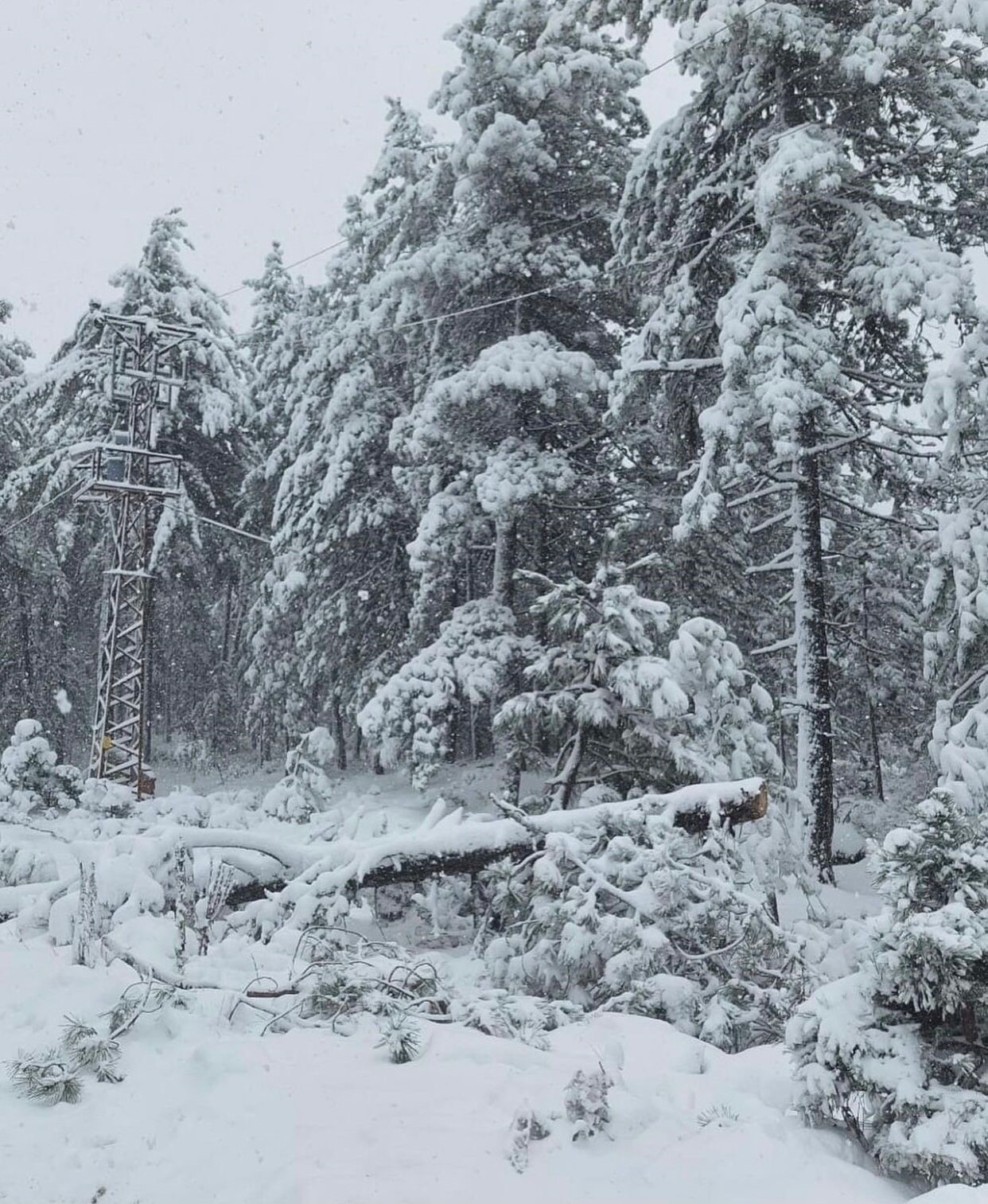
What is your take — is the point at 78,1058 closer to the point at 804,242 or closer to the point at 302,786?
the point at 302,786

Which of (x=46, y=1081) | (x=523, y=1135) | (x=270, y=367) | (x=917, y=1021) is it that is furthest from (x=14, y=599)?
(x=917, y=1021)

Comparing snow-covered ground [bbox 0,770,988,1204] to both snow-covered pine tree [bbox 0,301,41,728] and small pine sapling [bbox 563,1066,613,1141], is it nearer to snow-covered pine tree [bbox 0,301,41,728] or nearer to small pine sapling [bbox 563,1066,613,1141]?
small pine sapling [bbox 563,1066,613,1141]

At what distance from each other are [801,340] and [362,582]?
34.4ft

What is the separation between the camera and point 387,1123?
3.45 m

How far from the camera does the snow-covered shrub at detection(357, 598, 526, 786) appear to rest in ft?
41.0

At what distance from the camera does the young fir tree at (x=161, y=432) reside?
66.5 feet

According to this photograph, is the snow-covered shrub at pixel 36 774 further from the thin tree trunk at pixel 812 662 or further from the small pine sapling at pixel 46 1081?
the thin tree trunk at pixel 812 662

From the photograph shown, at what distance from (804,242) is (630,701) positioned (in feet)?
20.9

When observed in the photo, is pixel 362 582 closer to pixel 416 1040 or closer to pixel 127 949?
pixel 127 949

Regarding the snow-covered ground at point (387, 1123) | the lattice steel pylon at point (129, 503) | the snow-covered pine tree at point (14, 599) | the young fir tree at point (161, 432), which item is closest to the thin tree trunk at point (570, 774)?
the snow-covered ground at point (387, 1123)

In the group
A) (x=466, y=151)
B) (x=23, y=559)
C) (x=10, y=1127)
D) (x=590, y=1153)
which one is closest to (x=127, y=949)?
(x=10, y=1127)

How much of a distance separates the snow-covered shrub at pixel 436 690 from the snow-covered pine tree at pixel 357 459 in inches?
148

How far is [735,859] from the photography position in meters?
7.25

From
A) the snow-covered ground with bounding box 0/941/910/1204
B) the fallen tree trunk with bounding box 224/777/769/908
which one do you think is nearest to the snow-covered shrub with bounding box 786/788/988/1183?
the snow-covered ground with bounding box 0/941/910/1204
